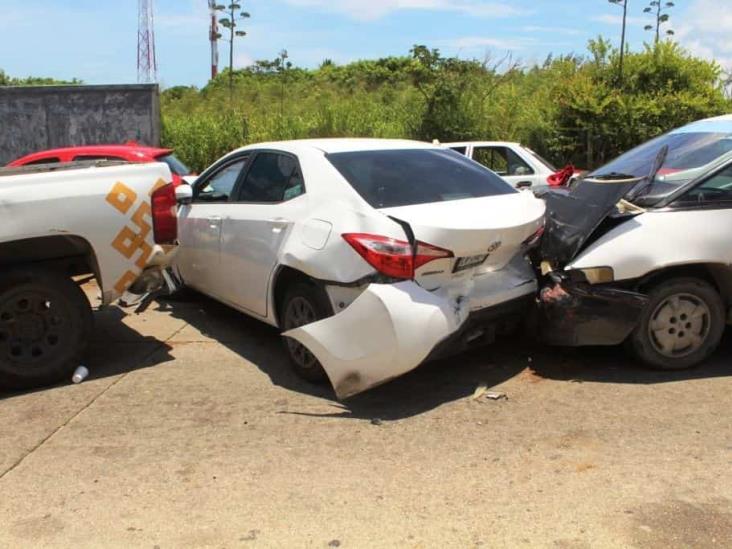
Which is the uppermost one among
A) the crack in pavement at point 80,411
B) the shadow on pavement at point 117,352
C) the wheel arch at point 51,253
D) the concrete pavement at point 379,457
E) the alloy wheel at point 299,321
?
the wheel arch at point 51,253

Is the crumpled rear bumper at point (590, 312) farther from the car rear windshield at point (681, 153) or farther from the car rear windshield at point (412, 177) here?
the car rear windshield at point (681, 153)

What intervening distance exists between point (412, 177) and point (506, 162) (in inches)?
263

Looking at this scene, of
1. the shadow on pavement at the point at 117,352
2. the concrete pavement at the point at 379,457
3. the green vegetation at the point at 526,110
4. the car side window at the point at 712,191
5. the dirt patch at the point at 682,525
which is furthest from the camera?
the green vegetation at the point at 526,110

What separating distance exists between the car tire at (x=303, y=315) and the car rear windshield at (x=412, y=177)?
71 centimetres

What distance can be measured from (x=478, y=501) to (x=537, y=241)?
6.91ft

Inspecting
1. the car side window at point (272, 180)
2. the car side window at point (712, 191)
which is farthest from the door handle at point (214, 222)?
the car side window at point (712, 191)

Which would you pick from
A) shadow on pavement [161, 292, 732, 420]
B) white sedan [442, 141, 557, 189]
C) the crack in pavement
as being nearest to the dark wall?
white sedan [442, 141, 557, 189]

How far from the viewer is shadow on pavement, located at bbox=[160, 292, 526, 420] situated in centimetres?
443

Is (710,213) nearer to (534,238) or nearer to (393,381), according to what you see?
(534,238)

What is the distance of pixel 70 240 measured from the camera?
190 inches

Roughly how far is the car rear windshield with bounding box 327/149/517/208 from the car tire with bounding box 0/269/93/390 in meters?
2.11

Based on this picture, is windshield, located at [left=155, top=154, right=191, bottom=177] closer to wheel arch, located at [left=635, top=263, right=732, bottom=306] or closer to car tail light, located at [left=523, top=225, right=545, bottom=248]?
car tail light, located at [left=523, top=225, right=545, bottom=248]

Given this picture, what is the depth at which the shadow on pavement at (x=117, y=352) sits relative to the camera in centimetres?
524

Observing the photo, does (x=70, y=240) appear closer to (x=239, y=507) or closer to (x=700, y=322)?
(x=239, y=507)
